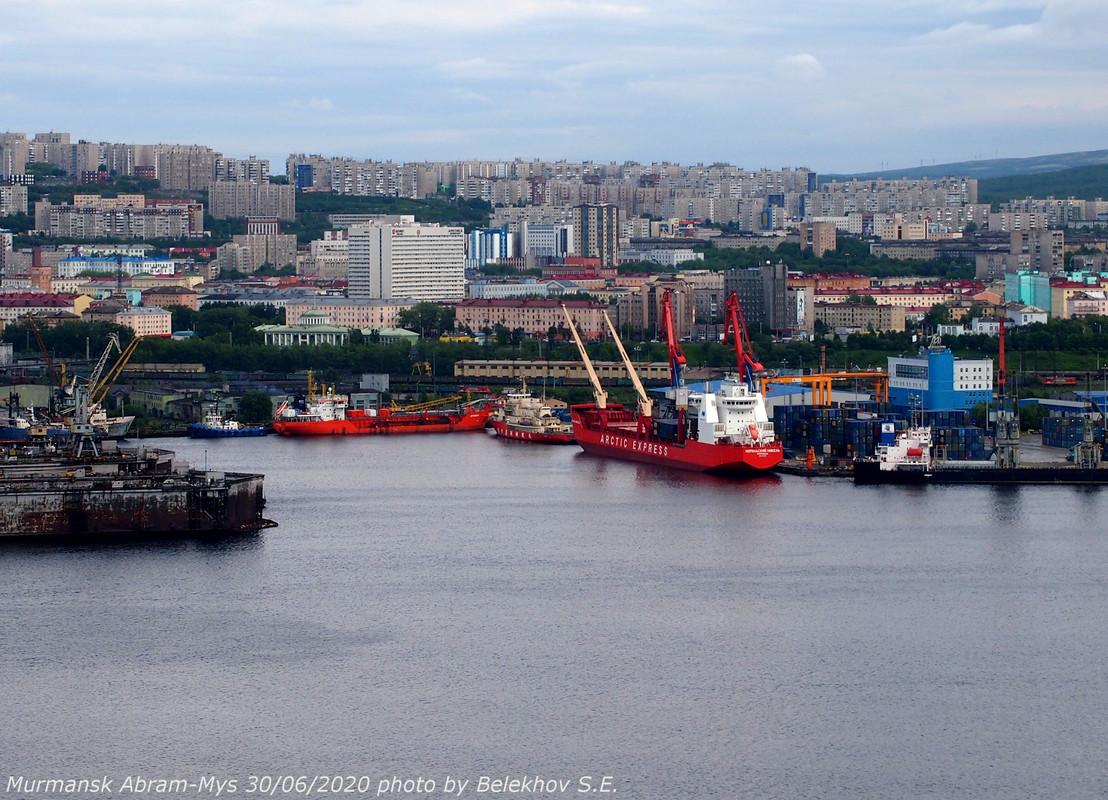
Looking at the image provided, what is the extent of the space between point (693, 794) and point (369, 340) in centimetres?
2214

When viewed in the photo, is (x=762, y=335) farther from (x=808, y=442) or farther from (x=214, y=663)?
(x=214, y=663)

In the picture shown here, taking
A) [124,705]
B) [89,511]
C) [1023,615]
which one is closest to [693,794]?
[124,705]

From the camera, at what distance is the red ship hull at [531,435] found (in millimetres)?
19484

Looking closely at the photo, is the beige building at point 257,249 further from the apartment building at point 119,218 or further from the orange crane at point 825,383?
the orange crane at point 825,383

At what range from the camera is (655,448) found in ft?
56.4

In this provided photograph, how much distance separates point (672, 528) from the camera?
12734mm

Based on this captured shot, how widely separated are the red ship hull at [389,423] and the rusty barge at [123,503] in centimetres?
730

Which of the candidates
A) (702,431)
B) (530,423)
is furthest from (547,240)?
(702,431)

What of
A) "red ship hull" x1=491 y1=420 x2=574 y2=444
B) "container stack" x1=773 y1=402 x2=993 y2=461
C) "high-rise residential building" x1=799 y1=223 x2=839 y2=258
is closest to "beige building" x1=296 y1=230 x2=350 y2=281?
"high-rise residential building" x1=799 y1=223 x2=839 y2=258

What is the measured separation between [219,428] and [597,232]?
26.7 metres

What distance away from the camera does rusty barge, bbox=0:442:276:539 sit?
40.1 feet

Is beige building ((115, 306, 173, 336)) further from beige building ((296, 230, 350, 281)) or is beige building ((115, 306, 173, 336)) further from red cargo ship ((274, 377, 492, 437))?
beige building ((296, 230, 350, 281))

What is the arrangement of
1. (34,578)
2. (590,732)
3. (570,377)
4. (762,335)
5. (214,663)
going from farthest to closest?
1. (762,335)
2. (570,377)
3. (34,578)
4. (214,663)
5. (590,732)

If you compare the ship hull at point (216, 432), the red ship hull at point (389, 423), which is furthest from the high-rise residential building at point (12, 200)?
the ship hull at point (216, 432)
